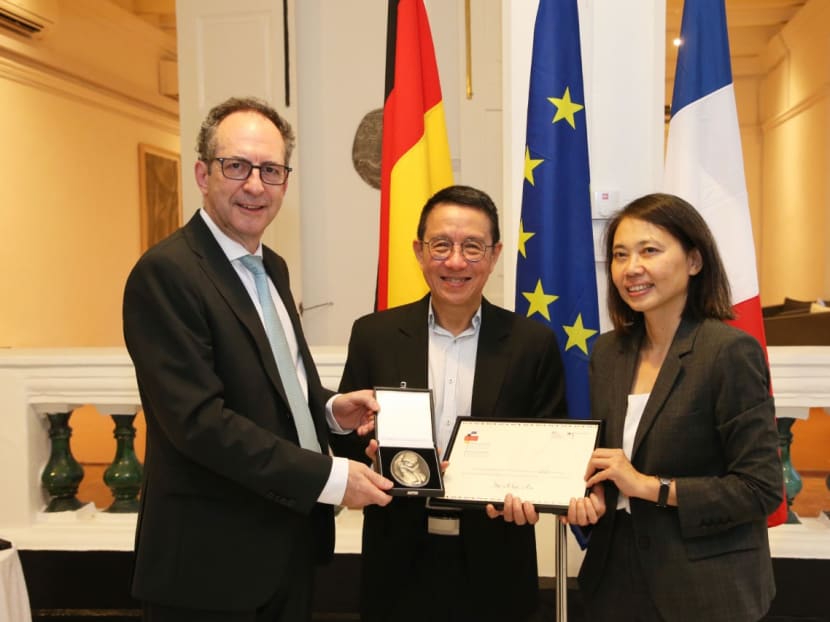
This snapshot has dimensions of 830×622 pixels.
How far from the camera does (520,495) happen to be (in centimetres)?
181

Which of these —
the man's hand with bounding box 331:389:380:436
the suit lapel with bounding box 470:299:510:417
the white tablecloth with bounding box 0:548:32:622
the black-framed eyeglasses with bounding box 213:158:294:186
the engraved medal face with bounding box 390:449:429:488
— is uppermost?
the black-framed eyeglasses with bounding box 213:158:294:186

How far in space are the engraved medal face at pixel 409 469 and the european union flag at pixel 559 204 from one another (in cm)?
101

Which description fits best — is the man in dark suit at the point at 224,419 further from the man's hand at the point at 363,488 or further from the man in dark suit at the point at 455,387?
the man in dark suit at the point at 455,387

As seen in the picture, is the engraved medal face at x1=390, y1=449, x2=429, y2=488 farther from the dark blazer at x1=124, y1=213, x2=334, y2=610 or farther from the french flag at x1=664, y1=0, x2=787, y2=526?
the french flag at x1=664, y1=0, x2=787, y2=526

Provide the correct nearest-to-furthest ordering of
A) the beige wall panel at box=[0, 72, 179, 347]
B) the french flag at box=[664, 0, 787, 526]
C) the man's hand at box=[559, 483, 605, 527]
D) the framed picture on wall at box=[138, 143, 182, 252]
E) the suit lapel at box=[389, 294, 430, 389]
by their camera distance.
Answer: the man's hand at box=[559, 483, 605, 527]
the suit lapel at box=[389, 294, 430, 389]
the french flag at box=[664, 0, 787, 526]
the beige wall panel at box=[0, 72, 179, 347]
the framed picture on wall at box=[138, 143, 182, 252]

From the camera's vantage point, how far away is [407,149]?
10.2ft

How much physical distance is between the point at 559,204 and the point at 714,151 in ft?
1.76

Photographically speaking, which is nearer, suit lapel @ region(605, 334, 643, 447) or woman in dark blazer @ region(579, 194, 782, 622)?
woman in dark blazer @ region(579, 194, 782, 622)

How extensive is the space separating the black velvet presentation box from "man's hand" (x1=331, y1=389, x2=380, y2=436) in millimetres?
91

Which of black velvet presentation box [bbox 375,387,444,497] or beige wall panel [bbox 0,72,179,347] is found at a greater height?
beige wall panel [bbox 0,72,179,347]

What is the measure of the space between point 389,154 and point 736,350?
1.82 meters

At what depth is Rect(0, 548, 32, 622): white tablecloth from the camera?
7.08ft

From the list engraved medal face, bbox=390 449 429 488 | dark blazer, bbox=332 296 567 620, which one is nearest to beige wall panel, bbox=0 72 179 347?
dark blazer, bbox=332 296 567 620

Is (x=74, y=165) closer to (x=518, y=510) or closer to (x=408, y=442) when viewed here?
(x=408, y=442)
